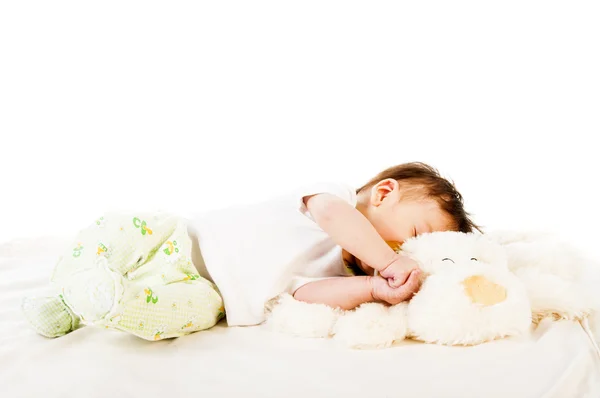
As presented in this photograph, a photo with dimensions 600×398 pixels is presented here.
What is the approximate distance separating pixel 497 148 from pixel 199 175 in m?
1.22

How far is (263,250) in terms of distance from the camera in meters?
1.36

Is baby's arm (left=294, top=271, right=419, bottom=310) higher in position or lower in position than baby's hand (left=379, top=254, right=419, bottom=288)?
lower

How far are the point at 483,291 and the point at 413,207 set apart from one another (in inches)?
12.5

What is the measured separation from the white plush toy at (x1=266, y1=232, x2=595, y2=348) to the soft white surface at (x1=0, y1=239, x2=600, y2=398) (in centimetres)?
3

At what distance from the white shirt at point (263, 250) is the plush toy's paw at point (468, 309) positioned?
0.29 meters

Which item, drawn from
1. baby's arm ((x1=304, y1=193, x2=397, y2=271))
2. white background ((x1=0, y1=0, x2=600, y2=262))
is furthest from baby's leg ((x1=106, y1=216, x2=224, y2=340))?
white background ((x1=0, y1=0, x2=600, y2=262))

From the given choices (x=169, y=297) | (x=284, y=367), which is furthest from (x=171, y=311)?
(x=284, y=367)

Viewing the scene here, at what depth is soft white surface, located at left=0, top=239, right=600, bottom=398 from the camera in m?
0.95

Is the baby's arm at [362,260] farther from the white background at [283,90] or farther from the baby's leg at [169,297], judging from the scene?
the white background at [283,90]

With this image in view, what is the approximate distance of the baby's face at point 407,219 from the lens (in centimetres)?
140

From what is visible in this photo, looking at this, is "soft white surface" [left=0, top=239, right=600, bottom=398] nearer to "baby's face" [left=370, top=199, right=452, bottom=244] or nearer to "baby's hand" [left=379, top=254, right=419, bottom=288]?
"baby's hand" [left=379, top=254, right=419, bottom=288]

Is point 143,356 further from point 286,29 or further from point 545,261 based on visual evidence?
point 286,29

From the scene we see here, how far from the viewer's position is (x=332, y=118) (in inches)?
107

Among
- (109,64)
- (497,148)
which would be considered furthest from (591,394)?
(109,64)
